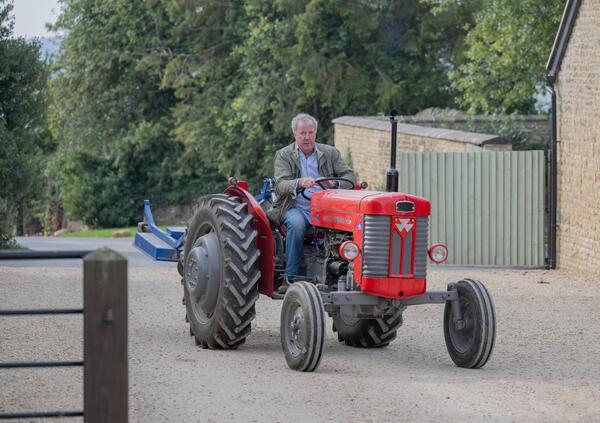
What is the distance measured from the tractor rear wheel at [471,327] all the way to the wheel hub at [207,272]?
1.96 metres

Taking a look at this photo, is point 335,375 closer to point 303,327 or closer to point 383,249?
point 303,327

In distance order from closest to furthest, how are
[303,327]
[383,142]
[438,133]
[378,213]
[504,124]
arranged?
[303,327], [378,213], [438,133], [383,142], [504,124]

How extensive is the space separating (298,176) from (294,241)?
0.71 meters

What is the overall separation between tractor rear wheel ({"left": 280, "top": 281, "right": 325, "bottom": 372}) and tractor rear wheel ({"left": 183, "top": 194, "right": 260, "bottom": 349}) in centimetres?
72

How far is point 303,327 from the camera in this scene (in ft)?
31.0

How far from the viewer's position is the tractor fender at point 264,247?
1070 cm

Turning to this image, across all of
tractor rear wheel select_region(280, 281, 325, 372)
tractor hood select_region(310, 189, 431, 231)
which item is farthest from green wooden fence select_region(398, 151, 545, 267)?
tractor rear wheel select_region(280, 281, 325, 372)

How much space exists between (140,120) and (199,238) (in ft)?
105

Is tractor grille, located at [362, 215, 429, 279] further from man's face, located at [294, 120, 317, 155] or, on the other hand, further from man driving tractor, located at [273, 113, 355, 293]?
man's face, located at [294, 120, 317, 155]

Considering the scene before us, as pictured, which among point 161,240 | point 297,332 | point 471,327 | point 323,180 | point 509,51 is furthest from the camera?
point 509,51

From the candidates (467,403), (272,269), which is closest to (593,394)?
(467,403)

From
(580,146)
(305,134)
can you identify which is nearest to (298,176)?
(305,134)

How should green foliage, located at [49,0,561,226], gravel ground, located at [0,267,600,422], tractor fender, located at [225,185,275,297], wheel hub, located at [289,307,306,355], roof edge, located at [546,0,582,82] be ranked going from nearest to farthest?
gravel ground, located at [0,267,600,422], wheel hub, located at [289,307,306,355], tractor fender, located at [225,185,275,297], roof edge, located at [546,0,582,82], green foliage, located at [49,0,561,226]

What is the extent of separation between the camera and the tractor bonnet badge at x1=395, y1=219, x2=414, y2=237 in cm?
985
